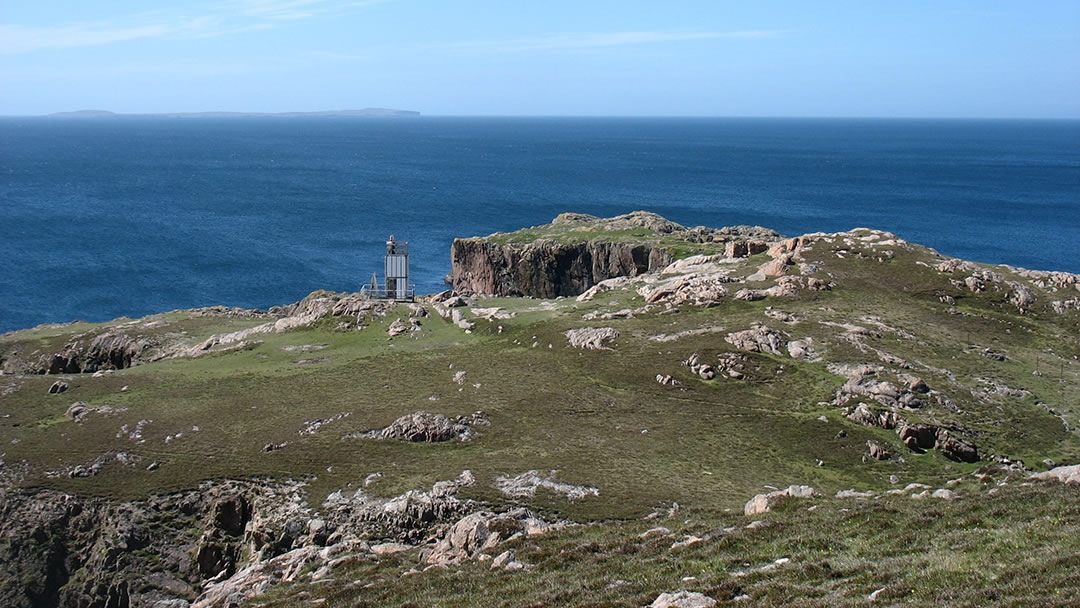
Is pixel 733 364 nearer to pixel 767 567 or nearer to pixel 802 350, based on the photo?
pixel 802 350

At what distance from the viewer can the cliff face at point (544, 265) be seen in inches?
3767

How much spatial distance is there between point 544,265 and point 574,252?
189 inches

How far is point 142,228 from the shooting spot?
6383 inches

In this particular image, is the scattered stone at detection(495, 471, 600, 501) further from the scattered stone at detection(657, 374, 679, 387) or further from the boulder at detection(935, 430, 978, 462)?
the boulder at detection(935, 430, 978, 462)

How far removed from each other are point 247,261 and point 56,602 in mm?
110222

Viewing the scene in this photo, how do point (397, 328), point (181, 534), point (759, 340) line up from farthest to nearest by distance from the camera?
point (397, 328) → point (759, 340) → point (181, 534)

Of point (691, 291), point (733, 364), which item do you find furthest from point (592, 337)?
point (691, 291)

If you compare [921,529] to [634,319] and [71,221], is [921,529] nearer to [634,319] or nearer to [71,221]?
[634,319]

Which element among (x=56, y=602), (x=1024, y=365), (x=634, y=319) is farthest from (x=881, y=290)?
Answer: (x=56, y=602)

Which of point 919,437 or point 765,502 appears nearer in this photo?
point 765,502

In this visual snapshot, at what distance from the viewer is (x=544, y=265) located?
104875 millimetres

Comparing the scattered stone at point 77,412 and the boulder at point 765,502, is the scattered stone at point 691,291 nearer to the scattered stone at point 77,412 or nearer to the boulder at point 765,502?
the boulder at point 765,502

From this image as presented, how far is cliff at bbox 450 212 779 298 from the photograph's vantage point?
310 feet

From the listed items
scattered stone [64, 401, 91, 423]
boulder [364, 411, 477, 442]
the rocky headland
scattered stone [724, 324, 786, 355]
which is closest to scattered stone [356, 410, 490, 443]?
boulder [364, 411, 477, 442]
